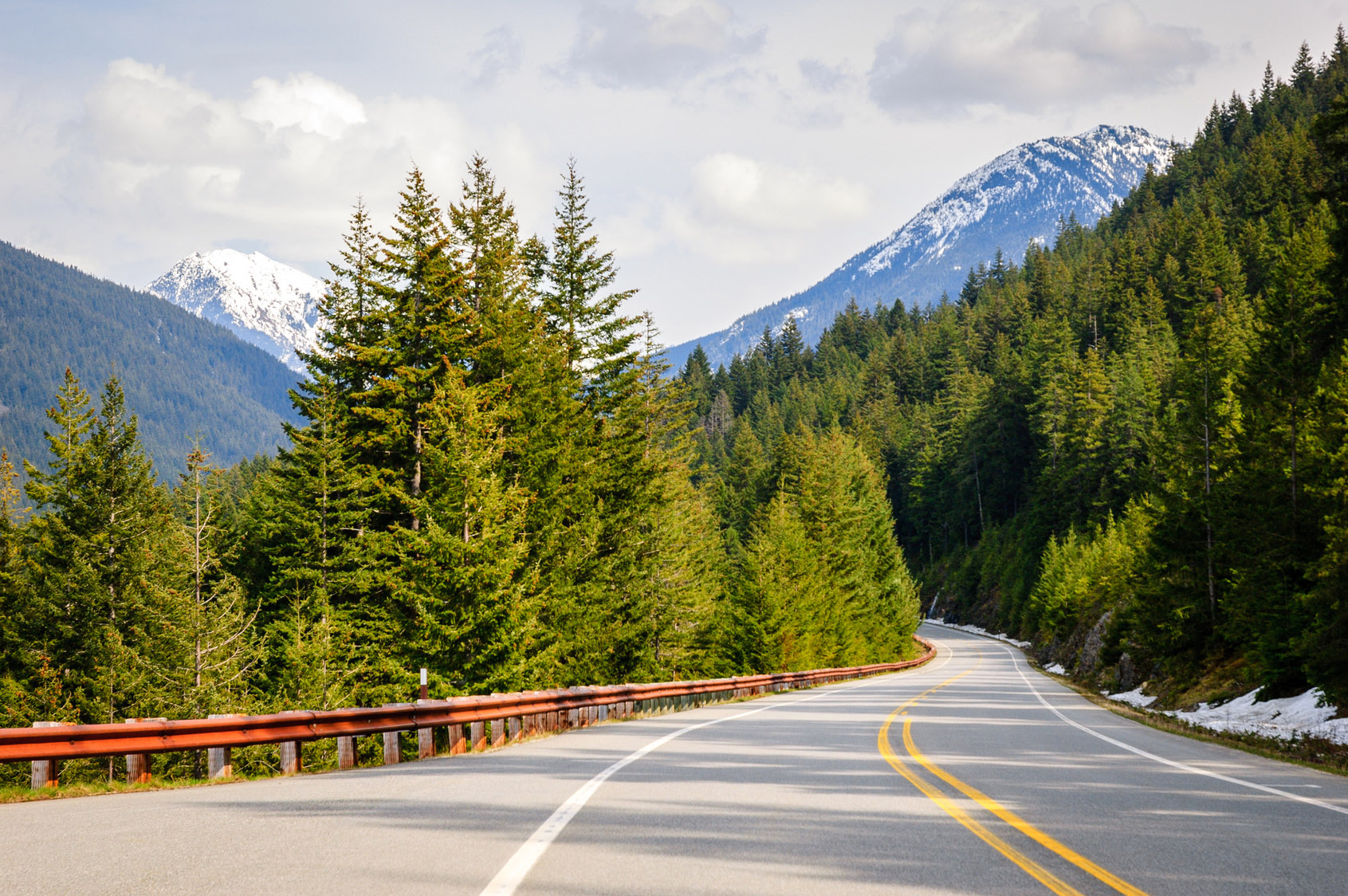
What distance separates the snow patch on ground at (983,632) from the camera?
282ft

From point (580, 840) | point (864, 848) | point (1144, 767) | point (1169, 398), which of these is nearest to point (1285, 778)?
point (1144, 767)

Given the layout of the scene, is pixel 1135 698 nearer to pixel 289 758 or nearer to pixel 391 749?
pixel 391 749

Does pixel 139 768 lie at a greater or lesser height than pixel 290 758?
greater

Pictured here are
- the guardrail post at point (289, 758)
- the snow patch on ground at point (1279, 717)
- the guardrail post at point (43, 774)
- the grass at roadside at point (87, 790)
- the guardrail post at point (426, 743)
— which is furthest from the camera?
the snow patch on ground at point (1279, 717)

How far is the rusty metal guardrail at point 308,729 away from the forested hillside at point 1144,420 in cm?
1606

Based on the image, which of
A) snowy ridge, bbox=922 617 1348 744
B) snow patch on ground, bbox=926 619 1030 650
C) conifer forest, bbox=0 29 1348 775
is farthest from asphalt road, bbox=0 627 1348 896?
snow patch on ground, bbox=926 619 1030 650

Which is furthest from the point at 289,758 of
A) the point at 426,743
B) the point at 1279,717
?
the point at 1279,717

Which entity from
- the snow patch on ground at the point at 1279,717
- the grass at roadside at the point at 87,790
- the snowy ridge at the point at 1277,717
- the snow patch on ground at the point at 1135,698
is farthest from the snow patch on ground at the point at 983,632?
the grass at roadside at the point at 87,790

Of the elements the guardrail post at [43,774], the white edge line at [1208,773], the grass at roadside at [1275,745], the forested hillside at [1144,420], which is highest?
the forested hillside at [1144,420]

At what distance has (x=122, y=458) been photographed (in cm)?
4234

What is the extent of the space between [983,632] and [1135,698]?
64981mm

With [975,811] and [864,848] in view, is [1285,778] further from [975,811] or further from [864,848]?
[864,848]

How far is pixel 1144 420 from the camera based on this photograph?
82.3 m

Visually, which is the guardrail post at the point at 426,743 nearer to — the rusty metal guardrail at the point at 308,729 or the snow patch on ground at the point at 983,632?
the rusty metal guardrail at the point at 308,729
